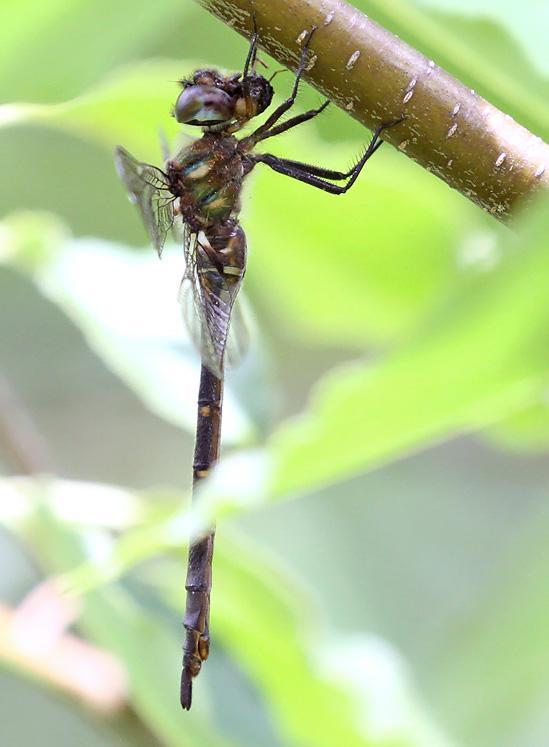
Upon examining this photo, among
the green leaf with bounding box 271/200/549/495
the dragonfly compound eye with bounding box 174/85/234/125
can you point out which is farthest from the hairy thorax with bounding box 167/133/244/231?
the green leaf with bounding box 271/200/549/495

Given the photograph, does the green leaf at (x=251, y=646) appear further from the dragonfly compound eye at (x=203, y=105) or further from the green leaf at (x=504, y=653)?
the dragonfly compound eye at (x=203, y=105)

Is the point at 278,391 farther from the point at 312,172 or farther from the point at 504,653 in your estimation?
the point at 504,653

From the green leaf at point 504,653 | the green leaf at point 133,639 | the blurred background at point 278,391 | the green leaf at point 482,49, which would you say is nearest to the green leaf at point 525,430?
the blurred background at point 278,391

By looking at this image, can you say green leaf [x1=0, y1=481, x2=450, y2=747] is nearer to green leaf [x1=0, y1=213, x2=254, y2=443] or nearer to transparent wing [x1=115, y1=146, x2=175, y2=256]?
green leaf [x1=0, y1=213, x2=254, y2=443]

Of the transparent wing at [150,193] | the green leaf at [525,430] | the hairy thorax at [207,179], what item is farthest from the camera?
the hairy thorax at [207,179]

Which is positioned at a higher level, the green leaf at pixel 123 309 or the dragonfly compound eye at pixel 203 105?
the dragonfly compound eye at pixel 203 105

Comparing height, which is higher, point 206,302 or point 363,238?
point 363,238

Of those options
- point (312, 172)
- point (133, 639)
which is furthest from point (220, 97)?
point (133, 639)

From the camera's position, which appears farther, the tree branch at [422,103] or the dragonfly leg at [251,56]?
the dragonfly leg at [251,56]
